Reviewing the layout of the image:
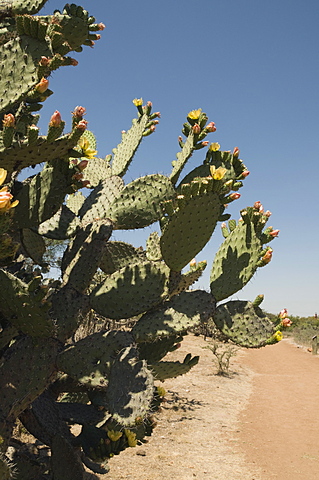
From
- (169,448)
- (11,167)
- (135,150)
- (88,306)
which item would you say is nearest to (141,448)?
(169,448)

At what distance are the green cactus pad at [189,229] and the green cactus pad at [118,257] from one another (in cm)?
61

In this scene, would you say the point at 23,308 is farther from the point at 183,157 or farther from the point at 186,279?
the point at 183,157

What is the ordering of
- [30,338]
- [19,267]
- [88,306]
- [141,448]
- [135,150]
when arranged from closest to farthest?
[30,338]
[88,306]
[19,267]
[135,150]
[141,448]

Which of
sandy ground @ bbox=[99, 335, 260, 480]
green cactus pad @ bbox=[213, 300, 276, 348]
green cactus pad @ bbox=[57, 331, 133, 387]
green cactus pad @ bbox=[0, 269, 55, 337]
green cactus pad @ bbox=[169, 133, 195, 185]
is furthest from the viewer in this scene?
sandy ground @ bbox=[99, 335, 260, 480]

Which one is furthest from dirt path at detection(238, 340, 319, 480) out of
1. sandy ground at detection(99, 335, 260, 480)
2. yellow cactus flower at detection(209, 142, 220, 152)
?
yellow cactus flower at detection(209, 142, 220, 152)

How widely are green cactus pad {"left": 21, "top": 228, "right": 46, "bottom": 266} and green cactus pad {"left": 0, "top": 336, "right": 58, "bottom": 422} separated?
2.18 feet

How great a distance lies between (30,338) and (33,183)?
883 mm

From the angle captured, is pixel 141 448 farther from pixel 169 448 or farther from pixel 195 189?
pixel 195 189

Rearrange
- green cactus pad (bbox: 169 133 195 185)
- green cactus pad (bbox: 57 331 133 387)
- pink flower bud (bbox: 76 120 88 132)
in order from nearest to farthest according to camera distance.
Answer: pink flower bud (bbox: 76 120 88 132) → green cactus pad (bbox: 57 331 133 387) → green cactus pad (bbox: 169 133 195 185)

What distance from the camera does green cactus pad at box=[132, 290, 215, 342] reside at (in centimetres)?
258

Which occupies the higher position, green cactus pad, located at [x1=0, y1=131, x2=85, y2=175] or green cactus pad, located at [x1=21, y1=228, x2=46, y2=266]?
green cactus pad, located at [x1=0, y1=131, x2=85, y2=175]

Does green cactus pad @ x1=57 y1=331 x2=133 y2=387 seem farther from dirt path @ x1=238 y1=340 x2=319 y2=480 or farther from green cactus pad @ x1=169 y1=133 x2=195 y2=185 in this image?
dirt path @ x1=238 y1=340 x2=319 y2=480

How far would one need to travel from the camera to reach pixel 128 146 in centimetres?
346

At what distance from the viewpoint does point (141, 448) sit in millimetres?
5562
